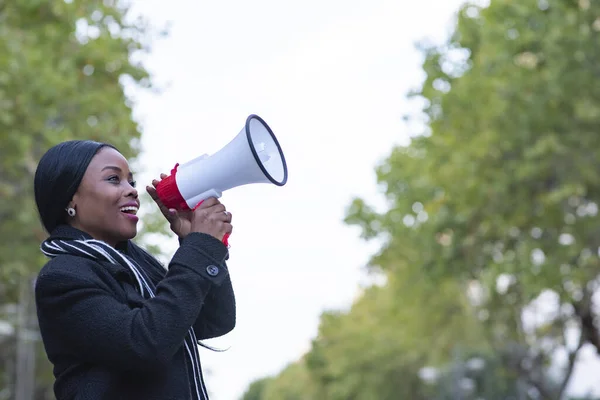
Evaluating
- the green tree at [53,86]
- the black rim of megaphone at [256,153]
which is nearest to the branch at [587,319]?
the green tree at [53,86]

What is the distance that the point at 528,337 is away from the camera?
83.7ft

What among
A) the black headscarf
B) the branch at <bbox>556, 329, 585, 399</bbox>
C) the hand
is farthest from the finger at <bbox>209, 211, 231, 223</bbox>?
the branch at <bbox>556, 329, 585, 399</bbox>

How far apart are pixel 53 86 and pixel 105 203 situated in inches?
509

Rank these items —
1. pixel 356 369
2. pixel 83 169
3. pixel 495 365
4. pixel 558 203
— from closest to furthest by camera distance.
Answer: pixel 83 169
pixel 558 203
pixel 495 365
pixel 356 369

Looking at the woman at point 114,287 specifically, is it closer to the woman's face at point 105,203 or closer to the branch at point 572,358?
the woman's face at point 105,203

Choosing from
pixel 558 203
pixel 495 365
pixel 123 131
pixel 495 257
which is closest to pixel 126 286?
pixel 123 131

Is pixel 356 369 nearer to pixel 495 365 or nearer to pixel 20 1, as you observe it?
pixel 495 365

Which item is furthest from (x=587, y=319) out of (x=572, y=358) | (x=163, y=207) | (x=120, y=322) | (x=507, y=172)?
(x=120, y=322)

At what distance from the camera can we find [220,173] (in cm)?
268

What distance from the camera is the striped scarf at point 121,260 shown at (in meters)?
2.60

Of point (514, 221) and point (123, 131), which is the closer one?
point (123, 131)

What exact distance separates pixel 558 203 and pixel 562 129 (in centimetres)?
172

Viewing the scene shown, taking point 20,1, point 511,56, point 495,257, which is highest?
point 20,1

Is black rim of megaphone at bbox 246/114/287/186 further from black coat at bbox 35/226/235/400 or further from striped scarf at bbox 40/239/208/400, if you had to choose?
striped scarf at bbox 40/239/208/400
